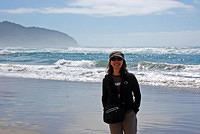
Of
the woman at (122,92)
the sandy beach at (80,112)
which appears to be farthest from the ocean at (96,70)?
the woman at (122,92)

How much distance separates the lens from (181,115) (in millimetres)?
7844

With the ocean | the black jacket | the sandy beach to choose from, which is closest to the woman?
the black jacket

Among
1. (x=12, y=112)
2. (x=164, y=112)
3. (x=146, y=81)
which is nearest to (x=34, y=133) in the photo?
(x=12, y=112)

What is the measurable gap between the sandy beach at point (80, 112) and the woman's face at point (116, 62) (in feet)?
8.77

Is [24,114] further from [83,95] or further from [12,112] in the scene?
[83,95]

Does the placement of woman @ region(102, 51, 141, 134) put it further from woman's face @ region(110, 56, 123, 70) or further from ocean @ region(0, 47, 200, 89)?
Result: ocean @ region(0, 47, 200, 89)

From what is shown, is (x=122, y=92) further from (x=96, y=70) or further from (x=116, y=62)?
(x=96, y=70)

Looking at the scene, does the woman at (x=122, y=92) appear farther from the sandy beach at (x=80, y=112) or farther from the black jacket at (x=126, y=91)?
the sandy beach at (x=80, y=112)

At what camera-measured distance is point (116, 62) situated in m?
3.81

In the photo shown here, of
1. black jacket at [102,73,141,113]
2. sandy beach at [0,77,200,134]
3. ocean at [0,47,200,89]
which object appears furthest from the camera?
ocean at [0,47,200,89]

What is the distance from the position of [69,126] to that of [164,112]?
8.93 ft

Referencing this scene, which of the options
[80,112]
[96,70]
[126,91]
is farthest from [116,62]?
[96,70]

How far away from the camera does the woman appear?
12.2ft

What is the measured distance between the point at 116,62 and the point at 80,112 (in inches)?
175
